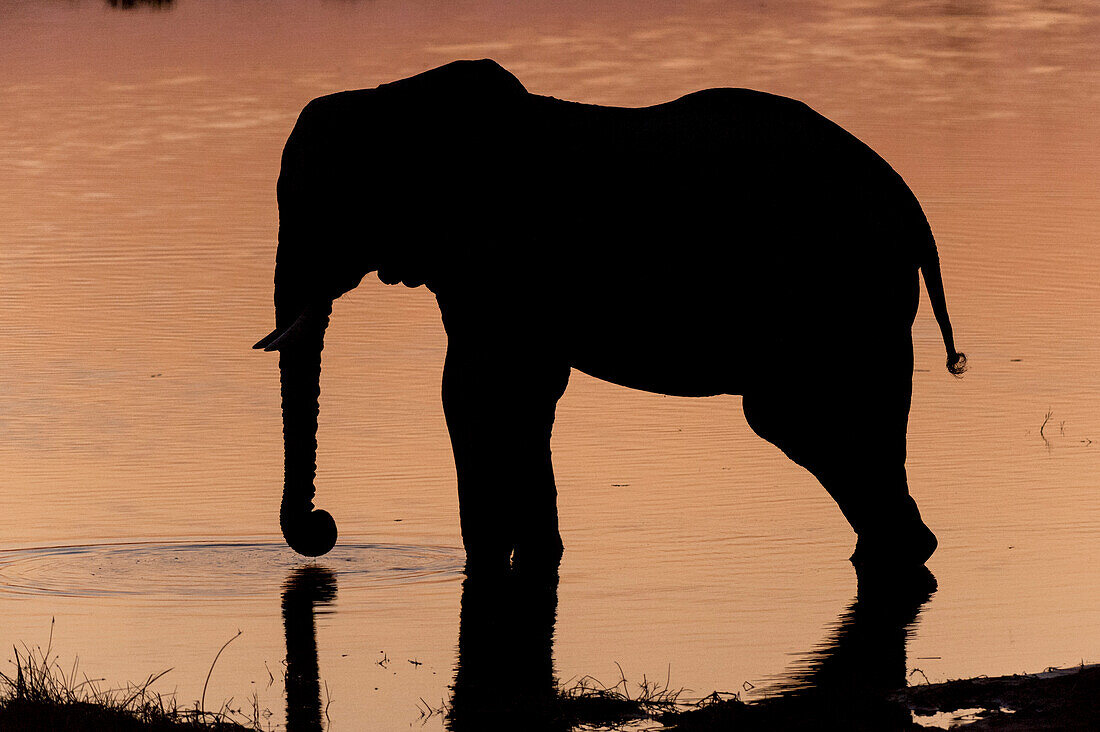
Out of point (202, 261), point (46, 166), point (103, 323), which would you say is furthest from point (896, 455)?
point (46, 166)

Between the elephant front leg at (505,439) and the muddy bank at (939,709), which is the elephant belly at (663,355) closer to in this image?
the elephant front leg at (505,439)

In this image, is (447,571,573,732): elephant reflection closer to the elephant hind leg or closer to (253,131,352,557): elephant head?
(253,131,352,557): elephant head

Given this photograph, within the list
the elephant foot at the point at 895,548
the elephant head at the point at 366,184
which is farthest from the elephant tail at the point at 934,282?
the elephant head at the point at 366,184

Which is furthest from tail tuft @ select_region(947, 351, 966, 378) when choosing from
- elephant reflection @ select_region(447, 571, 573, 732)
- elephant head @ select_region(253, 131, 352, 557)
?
elephant head @ select_region(253, 131, 352, 557)

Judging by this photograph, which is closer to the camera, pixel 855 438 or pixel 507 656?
pixel 507 656

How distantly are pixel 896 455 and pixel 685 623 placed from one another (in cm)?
198

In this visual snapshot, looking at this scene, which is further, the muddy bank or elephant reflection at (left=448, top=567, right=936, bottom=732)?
elephant reflection at (left=448, top=567, right=936, bottom=732)

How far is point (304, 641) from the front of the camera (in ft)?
33.1

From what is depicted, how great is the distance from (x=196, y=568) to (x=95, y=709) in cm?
294

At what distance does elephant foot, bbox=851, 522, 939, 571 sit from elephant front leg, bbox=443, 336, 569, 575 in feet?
4.51

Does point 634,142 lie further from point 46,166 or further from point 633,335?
point 46,166

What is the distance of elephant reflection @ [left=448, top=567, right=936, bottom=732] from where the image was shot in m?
8.65

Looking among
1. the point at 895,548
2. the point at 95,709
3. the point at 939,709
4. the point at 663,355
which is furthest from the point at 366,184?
the point at 939,709

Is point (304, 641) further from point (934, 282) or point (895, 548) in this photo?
point (934, 282)
